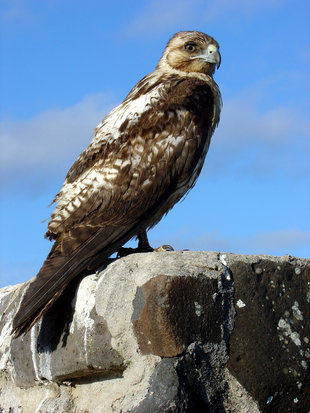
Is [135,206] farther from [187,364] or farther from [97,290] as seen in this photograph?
[187,364]

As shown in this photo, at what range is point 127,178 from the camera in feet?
11.6

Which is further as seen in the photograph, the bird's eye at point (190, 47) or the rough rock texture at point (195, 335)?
the bird's eye at point (190, 47)

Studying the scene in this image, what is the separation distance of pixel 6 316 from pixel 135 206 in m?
0.99

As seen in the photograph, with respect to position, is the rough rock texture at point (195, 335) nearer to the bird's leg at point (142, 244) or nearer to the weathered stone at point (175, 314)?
the weathered stone at point (175, 314)

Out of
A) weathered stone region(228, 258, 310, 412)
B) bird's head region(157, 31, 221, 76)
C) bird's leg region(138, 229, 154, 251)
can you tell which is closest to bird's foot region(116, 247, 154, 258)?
bird's leg region(138, 229, 154, 251)

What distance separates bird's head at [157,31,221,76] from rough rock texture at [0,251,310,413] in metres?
2.11


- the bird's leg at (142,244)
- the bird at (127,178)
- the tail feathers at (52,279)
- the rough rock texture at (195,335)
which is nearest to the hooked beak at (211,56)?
the bird at (127,178)

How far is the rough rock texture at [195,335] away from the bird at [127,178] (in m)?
0.28

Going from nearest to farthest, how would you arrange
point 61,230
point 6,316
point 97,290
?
point 97,290
point 61,230
point 6,316

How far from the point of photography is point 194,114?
3824 mm

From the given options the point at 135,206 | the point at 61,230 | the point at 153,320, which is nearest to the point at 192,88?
the point at 135,206

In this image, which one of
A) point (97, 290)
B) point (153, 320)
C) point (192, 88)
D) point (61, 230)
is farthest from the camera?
point (192, 88)

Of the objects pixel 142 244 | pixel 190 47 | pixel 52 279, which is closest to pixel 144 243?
pixel 142 244

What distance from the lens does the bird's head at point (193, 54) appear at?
4.52 meters
